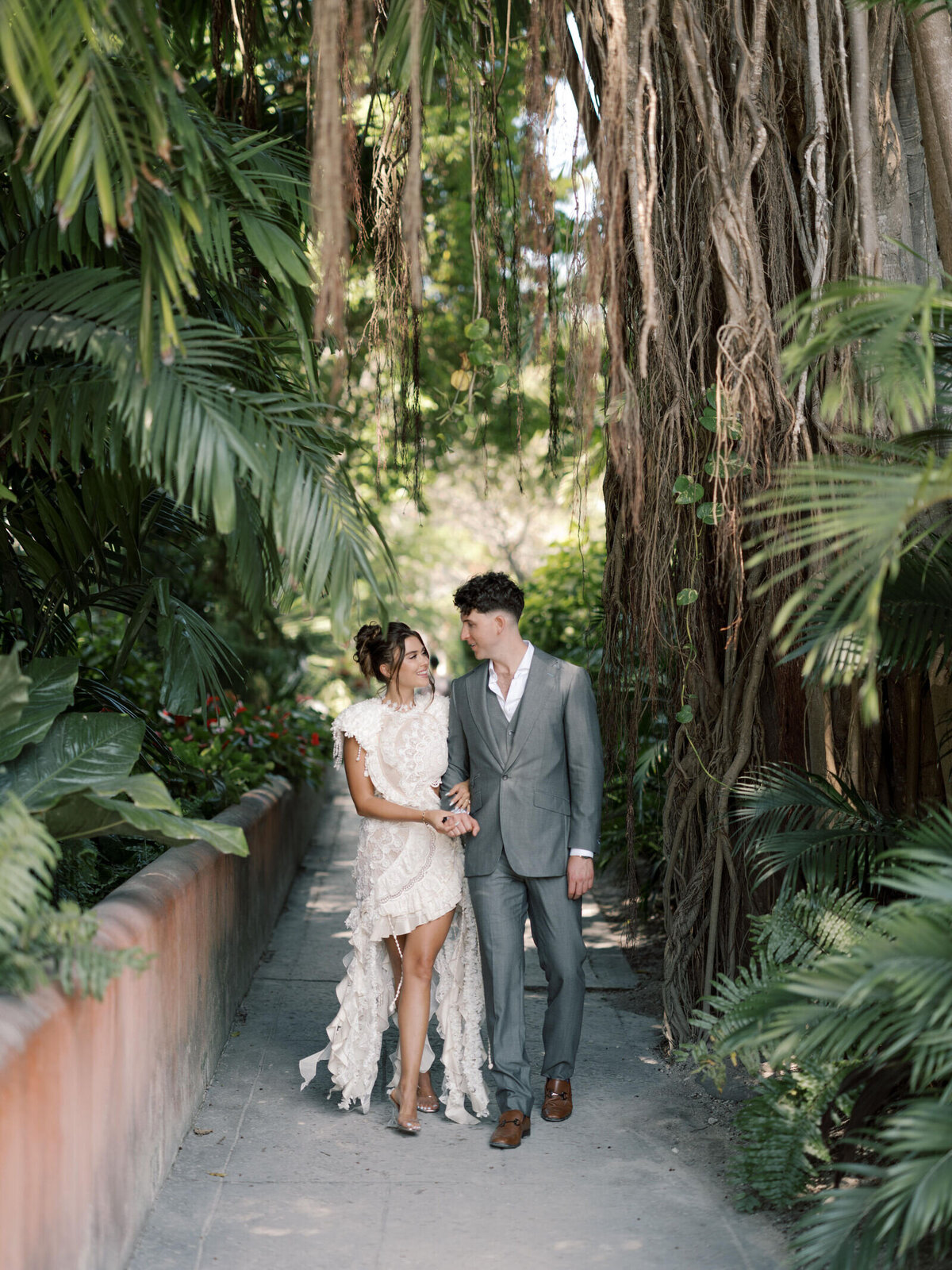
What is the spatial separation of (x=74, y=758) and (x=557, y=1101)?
2082mm

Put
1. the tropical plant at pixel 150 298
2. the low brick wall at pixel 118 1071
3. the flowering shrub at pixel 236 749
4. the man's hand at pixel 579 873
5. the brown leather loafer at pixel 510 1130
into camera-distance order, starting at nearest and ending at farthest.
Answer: the low brick wall at pixel 118 1071 → the tropical plant at pixel 150 298 → the brown leather loafer at pixel 510 1130 → the man's hand at pixel 579 873 → the flowering shrub at pixel 236 749

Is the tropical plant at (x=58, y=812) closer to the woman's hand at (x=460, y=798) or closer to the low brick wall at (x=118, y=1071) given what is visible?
the low brick wall at (x=118, y=1071)

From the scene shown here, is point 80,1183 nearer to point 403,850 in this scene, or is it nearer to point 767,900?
point 403,850

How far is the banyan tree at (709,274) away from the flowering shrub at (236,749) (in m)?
2.02

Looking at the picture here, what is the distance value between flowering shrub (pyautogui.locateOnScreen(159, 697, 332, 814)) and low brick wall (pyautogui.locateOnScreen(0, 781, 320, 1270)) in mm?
1181

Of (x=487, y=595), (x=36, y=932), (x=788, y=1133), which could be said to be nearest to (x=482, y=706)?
(x=487, y=595)

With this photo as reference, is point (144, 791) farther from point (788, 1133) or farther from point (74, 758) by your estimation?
point (788, 1133)

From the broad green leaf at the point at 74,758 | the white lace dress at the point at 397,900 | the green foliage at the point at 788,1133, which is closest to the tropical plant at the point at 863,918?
the green foliage at the point at 788,1133

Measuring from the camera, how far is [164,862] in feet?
13.5

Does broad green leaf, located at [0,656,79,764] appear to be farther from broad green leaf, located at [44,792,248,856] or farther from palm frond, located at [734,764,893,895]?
palm frond, located at [734,764,893,895]

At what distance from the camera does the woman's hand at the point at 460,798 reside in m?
4.25

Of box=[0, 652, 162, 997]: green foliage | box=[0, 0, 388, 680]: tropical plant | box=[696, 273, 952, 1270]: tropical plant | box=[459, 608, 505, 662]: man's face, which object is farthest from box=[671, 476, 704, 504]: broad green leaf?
box=[0, 652, 162, 997]: green foliage

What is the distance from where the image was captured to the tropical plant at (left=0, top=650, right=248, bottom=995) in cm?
246

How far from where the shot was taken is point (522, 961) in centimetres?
416
